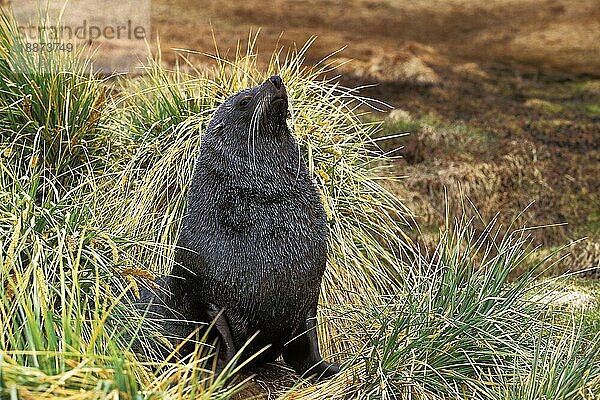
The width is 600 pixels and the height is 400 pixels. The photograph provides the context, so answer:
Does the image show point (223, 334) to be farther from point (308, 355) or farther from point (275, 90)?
point (275, 90)

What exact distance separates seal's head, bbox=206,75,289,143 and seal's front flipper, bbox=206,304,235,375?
0.67 metres

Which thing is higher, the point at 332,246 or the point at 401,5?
the point at 401,5

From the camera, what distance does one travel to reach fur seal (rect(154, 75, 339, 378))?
3.07m

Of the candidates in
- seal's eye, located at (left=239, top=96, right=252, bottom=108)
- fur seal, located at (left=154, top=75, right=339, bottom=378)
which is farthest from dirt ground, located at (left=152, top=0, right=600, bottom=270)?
seal's eye, located at (left=239, top=96, right=252, bottom=108)

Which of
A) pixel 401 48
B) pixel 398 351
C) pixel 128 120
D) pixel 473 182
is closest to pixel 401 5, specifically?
pixel 401 48

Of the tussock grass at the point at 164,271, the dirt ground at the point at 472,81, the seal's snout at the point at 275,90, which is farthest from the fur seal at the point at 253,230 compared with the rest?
the dirt ground at the point at 472,81

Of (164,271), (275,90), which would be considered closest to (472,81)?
(164,271)

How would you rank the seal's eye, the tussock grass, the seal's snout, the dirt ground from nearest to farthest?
the tussock grass → the seal's snout → the seal's eye → the dirt ground

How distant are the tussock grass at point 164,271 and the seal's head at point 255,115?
0.58m

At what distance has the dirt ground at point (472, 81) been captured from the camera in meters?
6.21

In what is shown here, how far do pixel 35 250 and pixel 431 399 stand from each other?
1.61 metres

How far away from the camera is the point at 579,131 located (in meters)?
7.29

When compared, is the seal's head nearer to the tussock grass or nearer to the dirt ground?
the tussock grass

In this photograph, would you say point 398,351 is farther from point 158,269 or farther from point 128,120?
point 128,120
